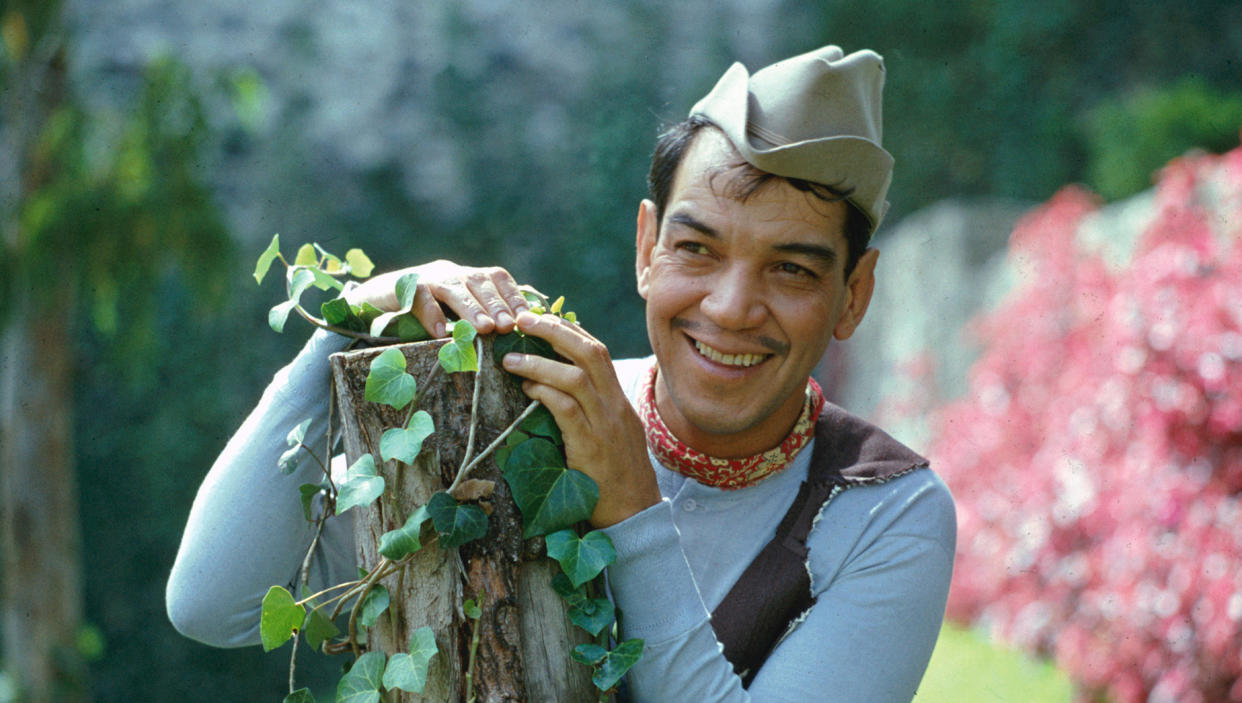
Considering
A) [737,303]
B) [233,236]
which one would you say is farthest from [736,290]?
[233,236]

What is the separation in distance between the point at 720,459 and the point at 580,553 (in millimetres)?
417

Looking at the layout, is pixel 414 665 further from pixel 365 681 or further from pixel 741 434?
pixel 741 434

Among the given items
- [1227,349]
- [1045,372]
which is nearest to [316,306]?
[1045,372]

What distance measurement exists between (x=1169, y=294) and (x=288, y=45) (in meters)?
5.36

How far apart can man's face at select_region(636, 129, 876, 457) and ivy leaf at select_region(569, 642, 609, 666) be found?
0.39 metres

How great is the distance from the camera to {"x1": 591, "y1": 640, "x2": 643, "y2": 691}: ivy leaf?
125 cm

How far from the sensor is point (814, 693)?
1356 millimetres

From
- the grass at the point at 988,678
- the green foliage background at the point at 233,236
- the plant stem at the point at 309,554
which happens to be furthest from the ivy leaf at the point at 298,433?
the green foliage background at the point at 233,236

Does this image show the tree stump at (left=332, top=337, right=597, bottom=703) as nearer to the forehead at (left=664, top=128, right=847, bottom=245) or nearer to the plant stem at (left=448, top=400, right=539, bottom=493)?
the plant stem at (left=448, top=400, right=539, bottom=493)

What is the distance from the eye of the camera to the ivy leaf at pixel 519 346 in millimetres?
1285

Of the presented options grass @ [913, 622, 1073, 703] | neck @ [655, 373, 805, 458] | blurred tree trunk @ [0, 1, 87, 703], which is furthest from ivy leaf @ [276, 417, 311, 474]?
blurred tree trunk @ [0, 1, 87, 703]

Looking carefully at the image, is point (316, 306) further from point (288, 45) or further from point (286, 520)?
point (286, 520)

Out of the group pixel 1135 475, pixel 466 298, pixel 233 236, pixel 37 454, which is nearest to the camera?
pixel 466 298

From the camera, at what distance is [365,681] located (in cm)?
125
